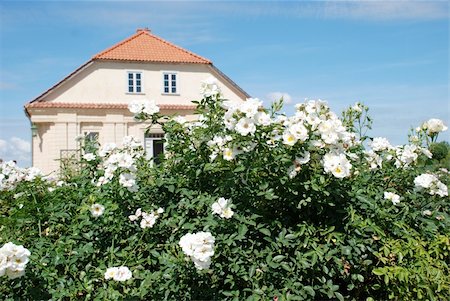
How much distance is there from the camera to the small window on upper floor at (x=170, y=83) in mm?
18969

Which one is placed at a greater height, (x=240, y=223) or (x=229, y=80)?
(x=229, y=80)

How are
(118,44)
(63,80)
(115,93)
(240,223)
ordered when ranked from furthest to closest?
(118,44), (115,93), (63,80), (240,223)

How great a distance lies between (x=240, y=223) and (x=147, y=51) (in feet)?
56.8

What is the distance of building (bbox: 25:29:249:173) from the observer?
1775cm

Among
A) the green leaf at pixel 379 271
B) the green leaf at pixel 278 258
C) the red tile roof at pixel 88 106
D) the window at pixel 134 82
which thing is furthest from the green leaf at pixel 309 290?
the window at pixel 134 82

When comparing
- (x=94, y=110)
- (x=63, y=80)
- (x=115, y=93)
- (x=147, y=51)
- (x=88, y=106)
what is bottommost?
(x=94, y=110)

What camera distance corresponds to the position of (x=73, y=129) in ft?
58.6

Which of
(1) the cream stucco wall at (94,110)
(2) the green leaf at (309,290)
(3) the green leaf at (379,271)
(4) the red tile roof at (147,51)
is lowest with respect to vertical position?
(2) the green leaf at (309,290)

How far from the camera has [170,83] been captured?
19047 millimetres

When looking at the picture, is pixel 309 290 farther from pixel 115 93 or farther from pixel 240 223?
pixel 115 93

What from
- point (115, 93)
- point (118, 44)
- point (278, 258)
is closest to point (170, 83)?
point (115, 93)

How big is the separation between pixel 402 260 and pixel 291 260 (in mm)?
660

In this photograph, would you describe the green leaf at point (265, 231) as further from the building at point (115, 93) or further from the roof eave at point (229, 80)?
the roof eave at point (229, 80)

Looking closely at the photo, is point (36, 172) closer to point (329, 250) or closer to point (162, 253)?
point (162, 253)
